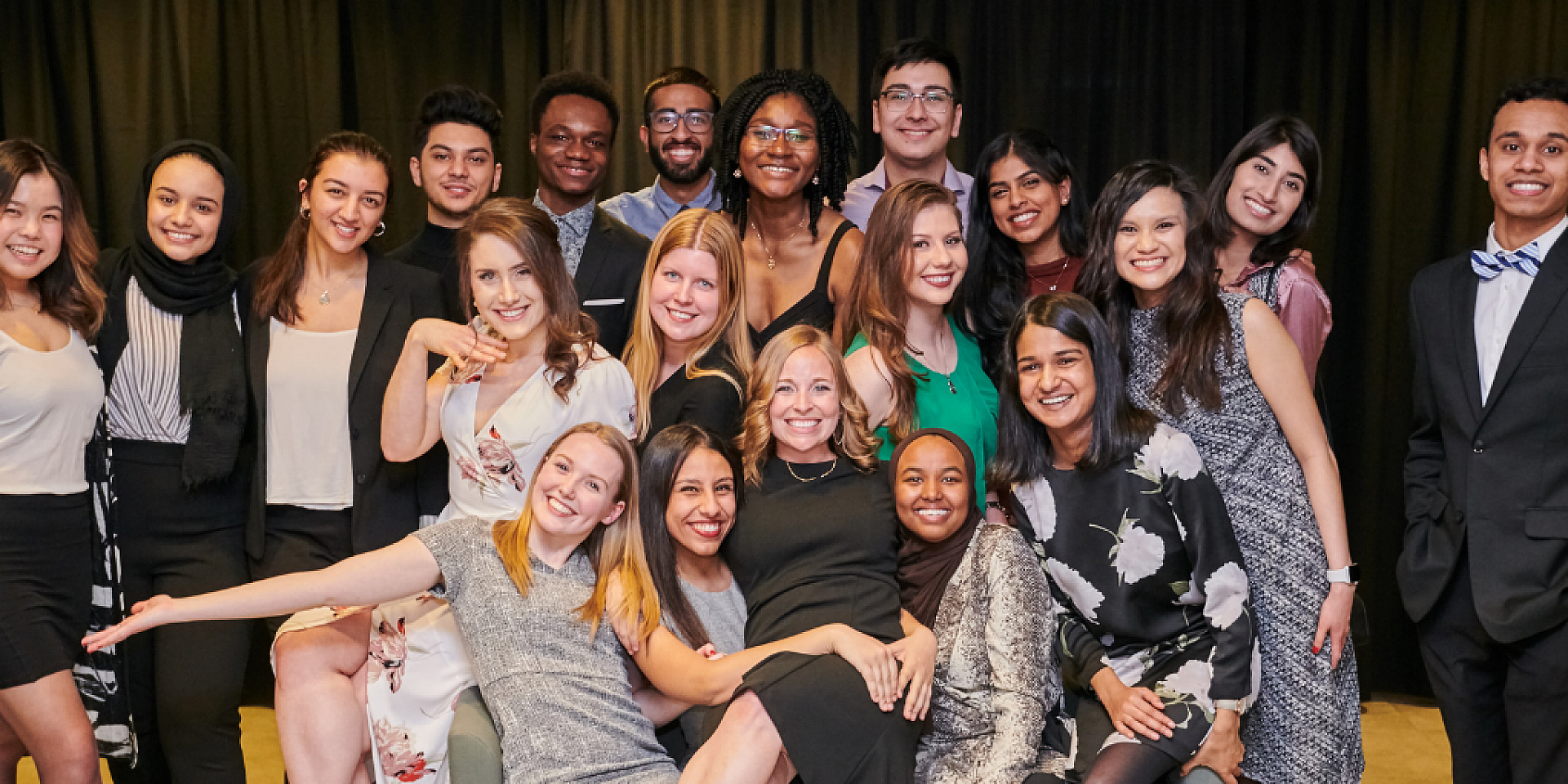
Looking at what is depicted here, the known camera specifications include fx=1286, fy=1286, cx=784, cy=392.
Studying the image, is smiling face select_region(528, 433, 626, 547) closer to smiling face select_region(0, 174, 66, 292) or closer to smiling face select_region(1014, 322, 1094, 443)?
smiling face select_region(1014, 322, 1094, 443)

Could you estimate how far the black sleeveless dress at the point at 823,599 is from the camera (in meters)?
2.73

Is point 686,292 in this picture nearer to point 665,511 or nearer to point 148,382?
point 665,511

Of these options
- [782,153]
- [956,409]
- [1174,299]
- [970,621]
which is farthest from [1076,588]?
[782,153]

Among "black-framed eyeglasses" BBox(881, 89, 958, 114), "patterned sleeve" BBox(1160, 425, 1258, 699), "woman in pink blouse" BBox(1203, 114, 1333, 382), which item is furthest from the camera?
"black-framed eyeglasses" BBox(881, 89, 958, 114)

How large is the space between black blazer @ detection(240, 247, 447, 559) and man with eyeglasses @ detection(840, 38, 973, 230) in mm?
1506

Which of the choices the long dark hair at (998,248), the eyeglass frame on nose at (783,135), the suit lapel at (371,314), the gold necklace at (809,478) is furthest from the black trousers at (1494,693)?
the suit lapel at (371,314)

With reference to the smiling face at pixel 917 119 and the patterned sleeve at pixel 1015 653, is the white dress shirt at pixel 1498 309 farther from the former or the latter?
the smiling face at pixel 917 119

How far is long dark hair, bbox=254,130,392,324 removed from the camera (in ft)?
11.2

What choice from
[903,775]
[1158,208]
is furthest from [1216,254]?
[903,775]

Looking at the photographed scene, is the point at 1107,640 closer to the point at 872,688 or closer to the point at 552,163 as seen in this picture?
the point at 872,688

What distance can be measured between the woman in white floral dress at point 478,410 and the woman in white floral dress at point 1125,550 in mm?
1013

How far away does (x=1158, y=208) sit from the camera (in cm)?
310

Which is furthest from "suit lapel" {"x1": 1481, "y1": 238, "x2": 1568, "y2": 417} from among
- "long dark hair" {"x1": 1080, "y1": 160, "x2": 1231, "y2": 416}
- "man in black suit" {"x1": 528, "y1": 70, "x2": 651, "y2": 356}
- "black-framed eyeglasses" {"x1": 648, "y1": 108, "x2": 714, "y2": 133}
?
"black-framed eyeglasses" {"x1": 648, "y1": 108, "x2": 714, "y2": 133}

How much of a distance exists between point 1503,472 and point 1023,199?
4.62ft
